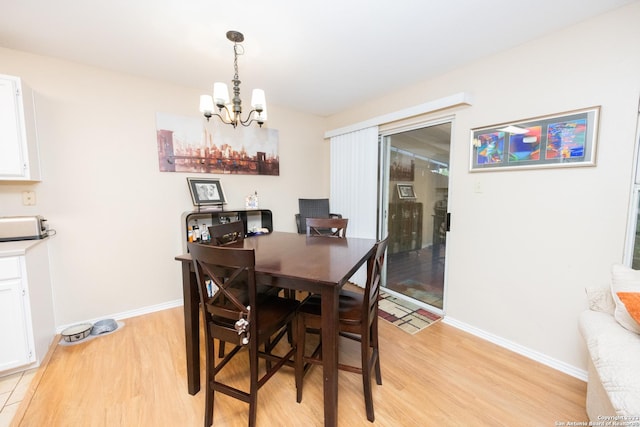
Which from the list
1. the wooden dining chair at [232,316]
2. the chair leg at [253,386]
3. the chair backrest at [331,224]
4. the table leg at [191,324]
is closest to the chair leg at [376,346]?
the wooden dining chair at [232,316]

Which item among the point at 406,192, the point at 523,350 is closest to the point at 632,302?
the point at 523,350

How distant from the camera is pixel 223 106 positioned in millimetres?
1823

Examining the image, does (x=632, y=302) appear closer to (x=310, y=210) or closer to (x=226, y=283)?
(x=226, y=283)

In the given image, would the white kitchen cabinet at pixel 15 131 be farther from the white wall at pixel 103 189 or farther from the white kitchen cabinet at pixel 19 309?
the white kitchen cabinet at pixel 19 309

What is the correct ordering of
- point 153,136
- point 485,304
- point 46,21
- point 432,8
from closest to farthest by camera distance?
point 432,8
point 46,21
point 485,304
point 153,136

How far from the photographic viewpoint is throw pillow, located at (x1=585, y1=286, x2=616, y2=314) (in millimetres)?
1461

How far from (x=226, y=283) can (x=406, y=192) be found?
7.79 feet

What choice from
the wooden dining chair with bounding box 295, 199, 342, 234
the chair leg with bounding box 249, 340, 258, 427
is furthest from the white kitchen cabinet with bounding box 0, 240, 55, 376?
the wooden dining chair with bounding box 295, 199, 342, 234

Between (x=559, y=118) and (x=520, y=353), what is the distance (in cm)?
180

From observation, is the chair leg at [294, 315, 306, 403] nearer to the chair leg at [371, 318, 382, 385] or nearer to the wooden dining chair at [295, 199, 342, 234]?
the chair leg at [371, 318, 382, 385]

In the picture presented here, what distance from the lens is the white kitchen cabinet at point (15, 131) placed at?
187 cm

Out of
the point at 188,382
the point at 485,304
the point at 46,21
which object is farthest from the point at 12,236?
the point at 485,304

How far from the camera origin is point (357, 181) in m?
3.41

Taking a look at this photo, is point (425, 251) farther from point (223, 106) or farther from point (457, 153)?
point (223, 106)
